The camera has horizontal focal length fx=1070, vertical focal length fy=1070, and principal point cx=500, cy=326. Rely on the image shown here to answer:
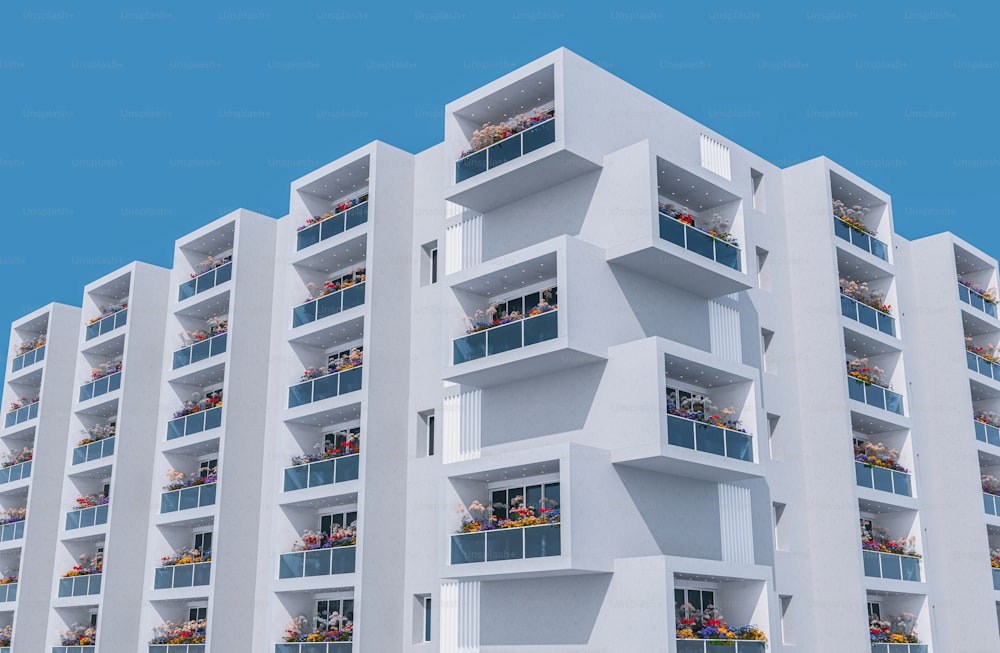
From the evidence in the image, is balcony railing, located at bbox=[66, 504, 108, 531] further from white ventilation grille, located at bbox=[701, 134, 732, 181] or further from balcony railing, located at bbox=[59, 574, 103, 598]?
white ventilation grille, located at bbox=[701, 134, 732, 181]

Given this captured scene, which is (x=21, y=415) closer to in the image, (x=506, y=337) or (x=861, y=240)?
(x=506, y=337)

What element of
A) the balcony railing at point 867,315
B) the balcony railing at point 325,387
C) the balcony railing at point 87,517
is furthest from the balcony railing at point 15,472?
the balcony railing at point 867,315

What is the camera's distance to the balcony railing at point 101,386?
1853 inches

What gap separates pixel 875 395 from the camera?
37.6 meters

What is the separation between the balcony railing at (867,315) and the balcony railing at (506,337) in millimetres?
12742

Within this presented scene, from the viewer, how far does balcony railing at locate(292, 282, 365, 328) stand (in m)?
36.2

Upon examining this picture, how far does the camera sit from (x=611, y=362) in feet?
97.2

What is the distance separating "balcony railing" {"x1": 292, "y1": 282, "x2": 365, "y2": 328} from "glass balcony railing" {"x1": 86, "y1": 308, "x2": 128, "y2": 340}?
12.9 meters

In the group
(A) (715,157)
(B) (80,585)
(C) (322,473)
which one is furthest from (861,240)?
(B) (80,585)

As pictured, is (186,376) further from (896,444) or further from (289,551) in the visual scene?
(896,444)

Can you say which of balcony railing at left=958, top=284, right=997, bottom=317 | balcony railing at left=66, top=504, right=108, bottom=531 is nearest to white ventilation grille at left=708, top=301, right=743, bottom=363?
balcony railing at left=958, top=284, right=997, bottom=317

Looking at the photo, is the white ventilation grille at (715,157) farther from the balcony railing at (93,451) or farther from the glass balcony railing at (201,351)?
the balcony railing at (93,451)

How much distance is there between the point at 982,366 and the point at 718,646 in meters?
22.6

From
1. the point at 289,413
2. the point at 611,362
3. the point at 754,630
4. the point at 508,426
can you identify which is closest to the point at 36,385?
the point at 289,413
